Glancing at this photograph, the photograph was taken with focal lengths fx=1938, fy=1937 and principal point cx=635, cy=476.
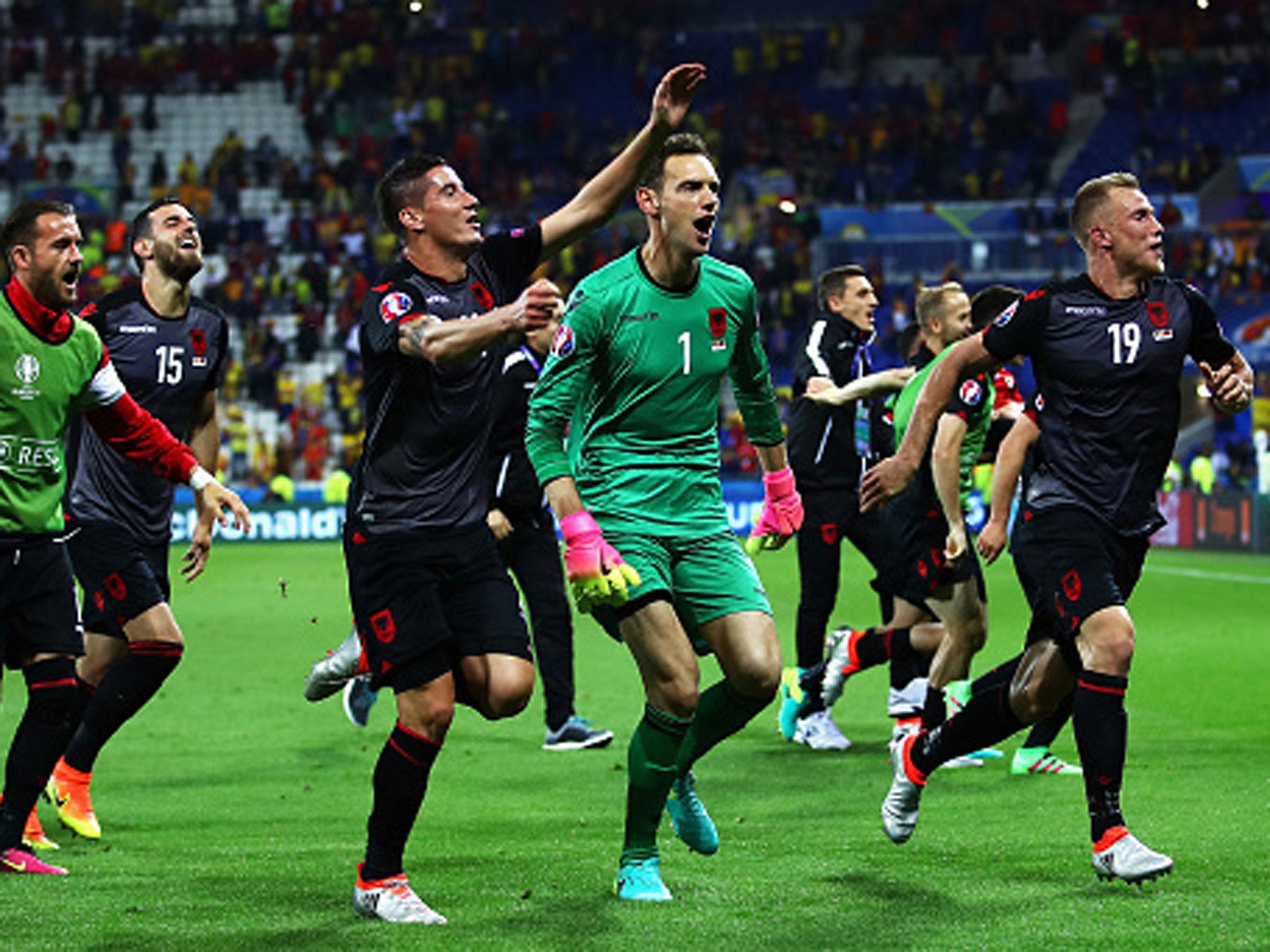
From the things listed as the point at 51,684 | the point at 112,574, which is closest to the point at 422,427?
the point at 51,684

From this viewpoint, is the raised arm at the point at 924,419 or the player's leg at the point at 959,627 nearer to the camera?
the raised arm at the point at 924,419

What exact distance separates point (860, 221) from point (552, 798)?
3307 centimetres

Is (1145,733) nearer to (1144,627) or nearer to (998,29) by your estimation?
(1144,627)

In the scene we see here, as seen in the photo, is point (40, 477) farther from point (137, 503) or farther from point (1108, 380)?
point (1108, 380)

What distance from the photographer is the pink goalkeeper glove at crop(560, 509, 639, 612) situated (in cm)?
603

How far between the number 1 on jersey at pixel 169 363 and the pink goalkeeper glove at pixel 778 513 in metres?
2.82

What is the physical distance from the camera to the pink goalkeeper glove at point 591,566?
6.03 meters

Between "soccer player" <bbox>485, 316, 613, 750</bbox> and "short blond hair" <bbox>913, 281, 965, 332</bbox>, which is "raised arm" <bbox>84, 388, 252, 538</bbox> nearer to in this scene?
"soccer player" <bbox>485, 316, 613, 750</bbox>

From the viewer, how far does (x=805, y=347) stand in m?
11.1

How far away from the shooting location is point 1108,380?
6.64 meters

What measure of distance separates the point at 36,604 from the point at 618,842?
2387 millimetres

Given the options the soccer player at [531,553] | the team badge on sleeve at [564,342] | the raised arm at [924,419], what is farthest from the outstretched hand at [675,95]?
the soccer player at [531,553]

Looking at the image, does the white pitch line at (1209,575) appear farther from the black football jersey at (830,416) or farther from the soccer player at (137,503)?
the soccer player at (137,503)

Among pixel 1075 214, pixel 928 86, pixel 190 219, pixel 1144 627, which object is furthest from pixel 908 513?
pixel 928 86
